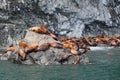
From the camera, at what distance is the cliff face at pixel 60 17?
5479cm

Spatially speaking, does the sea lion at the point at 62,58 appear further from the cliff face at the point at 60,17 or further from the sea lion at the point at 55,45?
the cliff face at the point at 60,17

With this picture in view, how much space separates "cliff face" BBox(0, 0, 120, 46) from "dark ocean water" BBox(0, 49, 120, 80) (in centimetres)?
1847

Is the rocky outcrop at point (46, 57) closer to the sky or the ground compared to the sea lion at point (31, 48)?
closer to the ground

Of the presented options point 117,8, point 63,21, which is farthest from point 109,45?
point 117,8

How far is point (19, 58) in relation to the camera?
120ft

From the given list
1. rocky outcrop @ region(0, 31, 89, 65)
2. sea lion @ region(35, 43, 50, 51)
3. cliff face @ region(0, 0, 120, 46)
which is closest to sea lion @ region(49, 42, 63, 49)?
rocky outcrop @ region(0, 31, 89, 65)

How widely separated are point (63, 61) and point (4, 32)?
18729 mm

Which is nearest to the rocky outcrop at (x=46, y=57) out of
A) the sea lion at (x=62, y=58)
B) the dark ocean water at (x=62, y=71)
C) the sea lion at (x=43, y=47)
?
the sea lion at (x=62, y=58)

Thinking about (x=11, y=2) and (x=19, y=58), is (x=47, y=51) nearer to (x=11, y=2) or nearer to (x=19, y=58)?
(x=19, y=58)

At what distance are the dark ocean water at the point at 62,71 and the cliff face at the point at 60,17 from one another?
1847cm

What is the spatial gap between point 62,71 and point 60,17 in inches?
1236

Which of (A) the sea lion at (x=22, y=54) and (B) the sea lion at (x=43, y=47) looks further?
(B) the sea lion at (x=43, y=47)

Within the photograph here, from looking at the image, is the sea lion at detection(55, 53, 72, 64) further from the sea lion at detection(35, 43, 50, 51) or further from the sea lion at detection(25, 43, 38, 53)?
the sea lion at detection(25, 43, 38, 53)

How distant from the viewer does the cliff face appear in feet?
180
